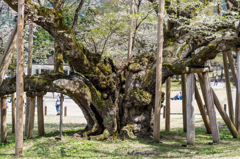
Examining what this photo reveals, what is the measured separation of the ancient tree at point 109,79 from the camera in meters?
9.24

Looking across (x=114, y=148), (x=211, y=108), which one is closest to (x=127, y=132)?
(x=114, y=148)

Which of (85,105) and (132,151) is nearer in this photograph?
(132,151)

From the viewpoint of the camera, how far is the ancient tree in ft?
30.3

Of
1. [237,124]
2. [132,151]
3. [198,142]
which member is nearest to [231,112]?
[237,124]

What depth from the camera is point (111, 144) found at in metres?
9.29

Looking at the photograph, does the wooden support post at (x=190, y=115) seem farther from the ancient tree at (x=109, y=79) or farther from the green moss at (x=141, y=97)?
the green moss at (x=141, y=97)

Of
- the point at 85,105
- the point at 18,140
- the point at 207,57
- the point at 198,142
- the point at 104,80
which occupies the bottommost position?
the point at 198,142

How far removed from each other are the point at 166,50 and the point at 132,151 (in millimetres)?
4716

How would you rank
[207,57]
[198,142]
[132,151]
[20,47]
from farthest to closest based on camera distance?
1. [198,142]
2. [207,57]
3. [132,151]
4. [20,47]

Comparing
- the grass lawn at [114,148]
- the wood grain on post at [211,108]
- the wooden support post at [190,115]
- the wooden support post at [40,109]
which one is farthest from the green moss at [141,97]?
the wooden support post at [40,109]

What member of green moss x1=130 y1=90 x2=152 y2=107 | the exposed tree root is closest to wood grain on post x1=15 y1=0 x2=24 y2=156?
the exposed tree root

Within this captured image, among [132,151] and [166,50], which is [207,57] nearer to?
[166,50]

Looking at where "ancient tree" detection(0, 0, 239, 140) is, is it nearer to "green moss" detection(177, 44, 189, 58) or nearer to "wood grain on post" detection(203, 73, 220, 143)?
"green moss" detection(177, 44, 189, 58)

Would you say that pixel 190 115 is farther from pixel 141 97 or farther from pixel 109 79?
pixel 109 79
